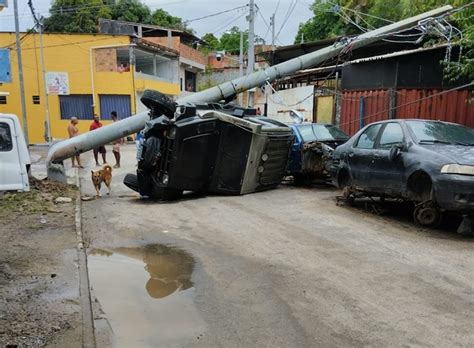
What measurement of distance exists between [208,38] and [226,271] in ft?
242

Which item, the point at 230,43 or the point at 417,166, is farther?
the point at 230,43

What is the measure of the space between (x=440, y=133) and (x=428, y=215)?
4.84 feet

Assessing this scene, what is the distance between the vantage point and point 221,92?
15.1 metres

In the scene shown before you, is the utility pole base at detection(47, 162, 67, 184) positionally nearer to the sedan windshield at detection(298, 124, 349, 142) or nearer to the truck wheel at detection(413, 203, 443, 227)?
the sedan windshield at detection(298, 124, 349, 142)

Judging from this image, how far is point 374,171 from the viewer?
809 centimetres

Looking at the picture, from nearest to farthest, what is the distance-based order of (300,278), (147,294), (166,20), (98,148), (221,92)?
(147,294) → (300,278) → (221,92) → (98,148) → (166,20)

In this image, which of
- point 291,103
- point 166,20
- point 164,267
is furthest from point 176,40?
point 164,267

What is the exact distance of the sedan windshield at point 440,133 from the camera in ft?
24.8

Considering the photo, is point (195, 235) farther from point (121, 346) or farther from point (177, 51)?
point (177, 51)

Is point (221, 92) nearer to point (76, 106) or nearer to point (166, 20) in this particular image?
point (76, 106)

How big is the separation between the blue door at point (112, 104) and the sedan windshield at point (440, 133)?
25.4 m

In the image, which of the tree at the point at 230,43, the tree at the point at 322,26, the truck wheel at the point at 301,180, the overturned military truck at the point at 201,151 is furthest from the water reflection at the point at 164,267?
the tree at the point at 230,43

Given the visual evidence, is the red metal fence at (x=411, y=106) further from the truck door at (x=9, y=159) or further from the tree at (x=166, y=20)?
the tree at (x=166, y=20)

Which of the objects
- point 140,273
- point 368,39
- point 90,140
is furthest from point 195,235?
point 368,39
